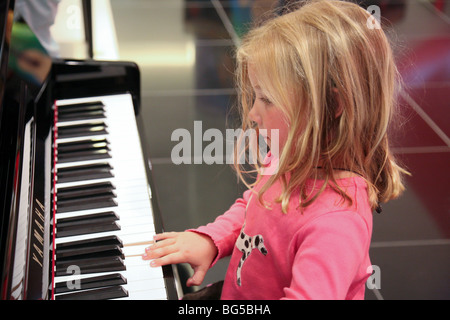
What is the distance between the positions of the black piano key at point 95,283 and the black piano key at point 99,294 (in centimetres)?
1

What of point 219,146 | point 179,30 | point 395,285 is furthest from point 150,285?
point 179,30

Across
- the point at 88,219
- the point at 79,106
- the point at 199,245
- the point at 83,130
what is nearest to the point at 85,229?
the point at 88,219

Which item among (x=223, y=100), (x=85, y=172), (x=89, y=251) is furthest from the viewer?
(x=223, y=100)

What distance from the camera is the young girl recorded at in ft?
3.39

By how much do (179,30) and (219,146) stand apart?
1567mm

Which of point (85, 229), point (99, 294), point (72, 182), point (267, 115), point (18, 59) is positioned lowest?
point (99, 294)

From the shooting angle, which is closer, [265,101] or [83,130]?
[265,101]

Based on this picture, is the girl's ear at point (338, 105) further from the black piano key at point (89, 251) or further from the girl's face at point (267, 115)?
the black piano key at point (89, 251)

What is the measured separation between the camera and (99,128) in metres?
1.67

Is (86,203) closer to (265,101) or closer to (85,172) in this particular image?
(85,172)

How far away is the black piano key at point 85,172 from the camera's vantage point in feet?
4.78

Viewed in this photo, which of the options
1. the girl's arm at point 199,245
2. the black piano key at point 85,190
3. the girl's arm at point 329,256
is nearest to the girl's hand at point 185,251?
the girl's arm at point 199,245

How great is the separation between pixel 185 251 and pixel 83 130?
0.55 m

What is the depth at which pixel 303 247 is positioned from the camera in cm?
105
